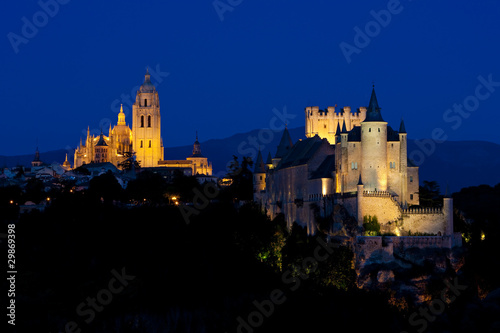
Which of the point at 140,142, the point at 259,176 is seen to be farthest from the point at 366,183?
the point at 140,142

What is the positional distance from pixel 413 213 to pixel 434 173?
117402 millimetres

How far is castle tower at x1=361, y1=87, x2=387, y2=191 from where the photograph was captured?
55.7 metres

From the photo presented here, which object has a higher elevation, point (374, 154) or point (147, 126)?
point (147, 126)

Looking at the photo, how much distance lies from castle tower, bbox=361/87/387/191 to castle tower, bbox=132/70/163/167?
81169 millimetres

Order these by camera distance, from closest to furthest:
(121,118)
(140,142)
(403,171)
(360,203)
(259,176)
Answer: (360,203) → (403,171) → (259,176) → (140,142) → (121,118)

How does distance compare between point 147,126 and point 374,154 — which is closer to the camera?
point 374,154

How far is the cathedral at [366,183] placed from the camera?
5362 cm

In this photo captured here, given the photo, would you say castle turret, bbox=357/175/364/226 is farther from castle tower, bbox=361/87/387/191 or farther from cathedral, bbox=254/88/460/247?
castle tower, bbox=361/87/387/191

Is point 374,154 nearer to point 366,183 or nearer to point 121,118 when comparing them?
point 366,183

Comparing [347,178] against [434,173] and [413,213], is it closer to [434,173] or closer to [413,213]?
[413,213]

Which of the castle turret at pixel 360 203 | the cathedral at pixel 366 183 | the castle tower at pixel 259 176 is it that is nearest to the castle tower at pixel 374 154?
the cathedral at pixel 366 183

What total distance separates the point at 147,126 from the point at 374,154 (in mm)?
85170

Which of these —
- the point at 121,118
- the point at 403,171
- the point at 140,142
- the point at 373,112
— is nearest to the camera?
the point at 403,171

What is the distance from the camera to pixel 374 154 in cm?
5591
